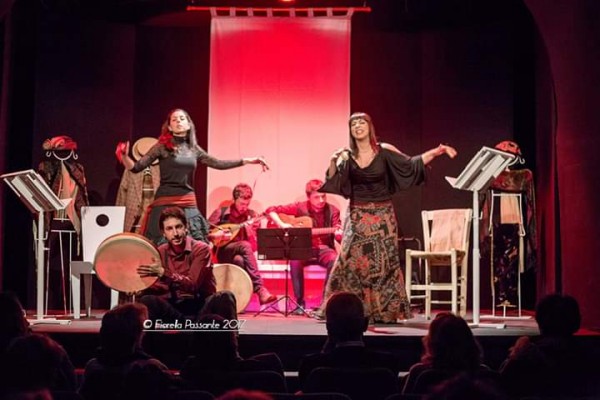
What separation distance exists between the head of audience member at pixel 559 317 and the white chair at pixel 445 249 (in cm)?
368

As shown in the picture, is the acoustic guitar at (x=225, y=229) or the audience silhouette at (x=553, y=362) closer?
the audience silhouette at (x=553, y=362)

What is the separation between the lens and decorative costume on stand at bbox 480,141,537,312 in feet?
27.0

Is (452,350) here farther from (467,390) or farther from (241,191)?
(241,191)

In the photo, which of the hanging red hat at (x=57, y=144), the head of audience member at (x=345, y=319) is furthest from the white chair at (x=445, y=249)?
the head of audience member at (x=345, y=319)

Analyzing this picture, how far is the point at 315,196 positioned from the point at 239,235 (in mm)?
898

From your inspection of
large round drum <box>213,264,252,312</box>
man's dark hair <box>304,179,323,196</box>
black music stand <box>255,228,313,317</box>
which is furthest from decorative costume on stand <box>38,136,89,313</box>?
man's dark hair <box>304,179,323,196</box>

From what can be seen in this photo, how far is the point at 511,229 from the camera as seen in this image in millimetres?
8289

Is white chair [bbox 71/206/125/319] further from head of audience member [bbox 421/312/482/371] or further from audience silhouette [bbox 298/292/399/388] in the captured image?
head of audience member [bbox 421/312/482/371]

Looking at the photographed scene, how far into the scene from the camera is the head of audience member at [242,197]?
857 cm

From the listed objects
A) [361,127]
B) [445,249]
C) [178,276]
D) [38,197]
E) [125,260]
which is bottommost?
[178,276]

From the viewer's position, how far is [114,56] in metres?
9.55

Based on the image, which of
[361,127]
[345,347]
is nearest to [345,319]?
[345,347]

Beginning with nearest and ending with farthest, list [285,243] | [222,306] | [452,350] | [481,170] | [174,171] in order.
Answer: [452,350] < [222,306] < [481,170] < [174,171] < [285,243]

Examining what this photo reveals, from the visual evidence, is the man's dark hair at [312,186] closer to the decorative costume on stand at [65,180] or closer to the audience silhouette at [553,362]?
the decorative costume on stand at [65,180]
